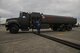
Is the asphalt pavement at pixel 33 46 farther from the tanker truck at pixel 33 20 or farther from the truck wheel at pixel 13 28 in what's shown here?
the tanker truck at pixel 33 20

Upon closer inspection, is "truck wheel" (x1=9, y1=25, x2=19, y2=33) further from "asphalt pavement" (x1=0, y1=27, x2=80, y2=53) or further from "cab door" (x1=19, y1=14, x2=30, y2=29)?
"asphalt pavement" (x1=0, y1=27, x2=80, y2=53)

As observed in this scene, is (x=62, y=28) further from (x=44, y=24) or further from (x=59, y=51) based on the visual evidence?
(x=59, y=51)

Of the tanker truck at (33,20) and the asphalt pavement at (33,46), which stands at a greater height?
the tanker truck at (33,20)

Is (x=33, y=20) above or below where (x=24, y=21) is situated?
above

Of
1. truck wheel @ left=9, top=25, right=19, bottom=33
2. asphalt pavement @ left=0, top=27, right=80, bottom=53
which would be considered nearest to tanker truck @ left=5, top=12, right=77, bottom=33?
truck wheel @ left=9, top=25, right=19, bottom=33

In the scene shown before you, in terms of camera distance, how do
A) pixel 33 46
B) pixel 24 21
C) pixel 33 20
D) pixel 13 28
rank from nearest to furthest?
pixel 33 46, pixel 13 28, pixel 24 21, pixel 33 20

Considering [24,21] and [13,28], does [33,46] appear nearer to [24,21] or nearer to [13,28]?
[13,28]

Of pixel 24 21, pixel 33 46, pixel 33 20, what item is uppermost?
pixel 33 20

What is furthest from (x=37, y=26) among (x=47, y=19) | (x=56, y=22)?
(x=56, y=22)

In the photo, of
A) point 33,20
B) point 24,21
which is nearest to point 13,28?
point 24,21

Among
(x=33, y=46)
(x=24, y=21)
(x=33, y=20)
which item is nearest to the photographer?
(x=33, y=46)

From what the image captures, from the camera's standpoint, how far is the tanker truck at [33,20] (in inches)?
610

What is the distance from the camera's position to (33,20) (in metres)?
16.5

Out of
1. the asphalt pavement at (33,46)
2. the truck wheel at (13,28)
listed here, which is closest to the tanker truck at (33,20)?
the truck wheel at (13,28)
